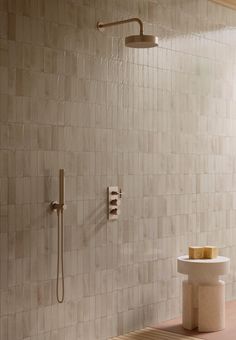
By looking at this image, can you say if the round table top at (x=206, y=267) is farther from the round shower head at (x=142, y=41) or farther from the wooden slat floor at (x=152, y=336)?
the round shower head at (x=142, y=41)

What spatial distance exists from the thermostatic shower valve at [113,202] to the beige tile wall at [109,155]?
0.04 m

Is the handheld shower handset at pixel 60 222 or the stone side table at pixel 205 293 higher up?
the handheld shower handset at pixel 60 222

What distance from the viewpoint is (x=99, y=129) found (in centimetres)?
436

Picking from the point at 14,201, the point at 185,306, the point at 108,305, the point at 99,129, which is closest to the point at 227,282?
the point at 185,306

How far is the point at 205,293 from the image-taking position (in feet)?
14.7

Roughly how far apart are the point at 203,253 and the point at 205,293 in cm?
30

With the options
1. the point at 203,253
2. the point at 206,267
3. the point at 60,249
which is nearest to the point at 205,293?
the point at 206,267

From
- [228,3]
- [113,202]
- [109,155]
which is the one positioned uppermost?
[228,3]

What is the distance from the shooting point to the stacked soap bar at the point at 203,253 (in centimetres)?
463

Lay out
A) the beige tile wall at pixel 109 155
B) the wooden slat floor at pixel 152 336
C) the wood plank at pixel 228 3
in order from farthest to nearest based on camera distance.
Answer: the wood plank at pixel 228 3, the wooden slat floor at pixel 152 336, the beige tile wall at pixel 109 155

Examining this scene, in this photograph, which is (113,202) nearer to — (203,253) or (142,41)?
(203,253)

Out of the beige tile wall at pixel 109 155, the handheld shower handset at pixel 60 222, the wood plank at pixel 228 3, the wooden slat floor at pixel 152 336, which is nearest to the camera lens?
the beige tile wall at pixel 109 155

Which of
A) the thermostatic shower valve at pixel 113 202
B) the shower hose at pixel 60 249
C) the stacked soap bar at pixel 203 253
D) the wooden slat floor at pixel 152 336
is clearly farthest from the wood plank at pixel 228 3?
the wooden slat floor at pixel 152 336

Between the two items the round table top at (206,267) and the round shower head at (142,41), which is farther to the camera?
the round table top at (206,267)
